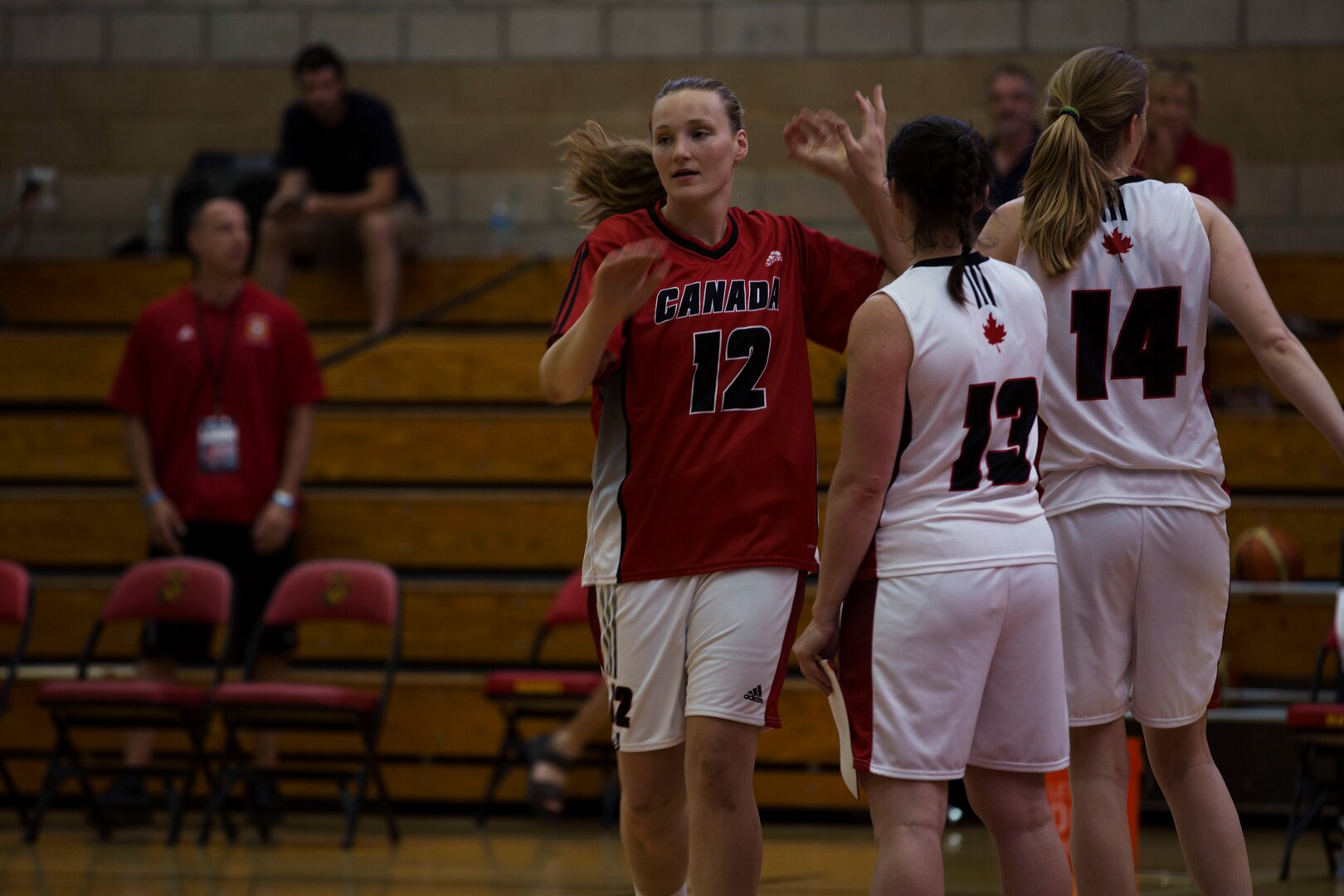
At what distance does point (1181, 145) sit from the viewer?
7609mm

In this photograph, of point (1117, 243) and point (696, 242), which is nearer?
point (1117, 243)

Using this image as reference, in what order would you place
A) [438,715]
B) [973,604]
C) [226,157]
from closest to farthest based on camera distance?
[973,604]
[438,715]
[226,157]

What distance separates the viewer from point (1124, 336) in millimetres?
3260

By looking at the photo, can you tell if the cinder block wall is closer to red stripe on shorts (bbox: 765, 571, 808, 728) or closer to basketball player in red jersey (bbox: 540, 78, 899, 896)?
basketball player in red jersey (bbox: 540, 78, 899, 896)

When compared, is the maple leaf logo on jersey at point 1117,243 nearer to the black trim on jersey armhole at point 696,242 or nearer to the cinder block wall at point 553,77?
the black trim on jersey armhole at point 696,242

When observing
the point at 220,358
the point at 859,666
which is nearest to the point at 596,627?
the point at 859,666

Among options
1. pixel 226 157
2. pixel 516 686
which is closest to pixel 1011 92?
pixel 516 686

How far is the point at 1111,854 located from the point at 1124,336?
3.32 feet

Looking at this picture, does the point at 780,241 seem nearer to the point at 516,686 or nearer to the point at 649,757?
the point at 649,757

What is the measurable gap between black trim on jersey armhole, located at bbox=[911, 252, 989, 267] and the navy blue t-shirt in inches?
237

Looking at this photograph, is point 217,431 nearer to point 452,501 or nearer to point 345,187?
point 452,501

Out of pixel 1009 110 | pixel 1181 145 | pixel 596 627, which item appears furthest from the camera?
pixel 1181 145

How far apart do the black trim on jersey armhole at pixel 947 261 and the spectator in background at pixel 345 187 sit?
19.5ft

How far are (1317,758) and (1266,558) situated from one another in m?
0.77
